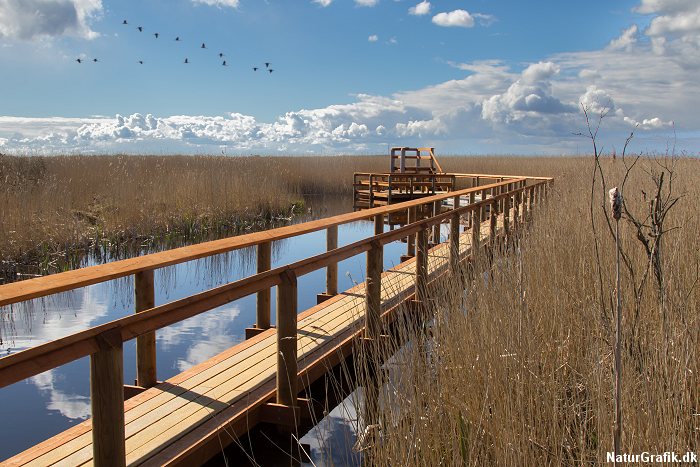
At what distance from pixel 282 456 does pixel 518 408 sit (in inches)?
63.6

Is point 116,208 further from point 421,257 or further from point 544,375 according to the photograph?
point 544,375

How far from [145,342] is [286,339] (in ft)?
2.94

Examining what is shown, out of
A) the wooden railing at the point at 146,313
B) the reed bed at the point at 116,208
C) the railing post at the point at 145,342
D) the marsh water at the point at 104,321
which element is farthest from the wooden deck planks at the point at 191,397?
the reed bed at the point at 116,208

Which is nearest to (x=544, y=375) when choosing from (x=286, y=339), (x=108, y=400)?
(x=286, y=339)

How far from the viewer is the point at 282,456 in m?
3.56

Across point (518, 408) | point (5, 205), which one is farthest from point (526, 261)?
point (5, 205)

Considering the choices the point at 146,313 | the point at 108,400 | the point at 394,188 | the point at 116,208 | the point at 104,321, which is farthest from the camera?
the point at 394,188

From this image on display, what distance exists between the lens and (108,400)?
224cm

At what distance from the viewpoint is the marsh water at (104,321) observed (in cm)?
453

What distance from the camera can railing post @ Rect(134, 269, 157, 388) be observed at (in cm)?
357

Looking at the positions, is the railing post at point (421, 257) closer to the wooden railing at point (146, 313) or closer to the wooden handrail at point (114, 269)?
the wooden railing at point (146, 313)

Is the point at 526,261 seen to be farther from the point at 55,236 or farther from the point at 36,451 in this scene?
the point at 55,236

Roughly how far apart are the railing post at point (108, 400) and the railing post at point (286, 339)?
3.76 feet

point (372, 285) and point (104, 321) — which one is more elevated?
point (372, 285)
